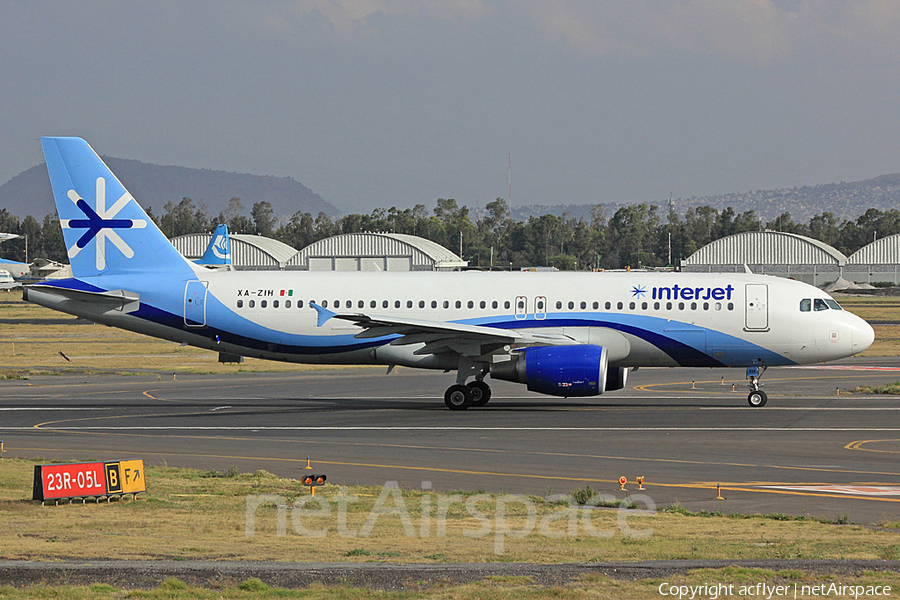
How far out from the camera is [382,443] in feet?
84.7

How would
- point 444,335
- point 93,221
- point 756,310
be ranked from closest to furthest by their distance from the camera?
point 444,335, point 756,310, point 93,221

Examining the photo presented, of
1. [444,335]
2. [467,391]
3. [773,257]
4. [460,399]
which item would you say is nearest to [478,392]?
[467,391]

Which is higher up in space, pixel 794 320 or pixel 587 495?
pixel 794 320

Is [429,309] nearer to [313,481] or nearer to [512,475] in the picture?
[512,475]

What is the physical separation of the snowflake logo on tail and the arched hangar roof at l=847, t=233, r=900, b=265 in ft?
502

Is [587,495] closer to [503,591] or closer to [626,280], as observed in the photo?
[503,591]

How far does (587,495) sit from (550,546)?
428 centimetres

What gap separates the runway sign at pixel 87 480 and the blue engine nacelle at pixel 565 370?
592 inches

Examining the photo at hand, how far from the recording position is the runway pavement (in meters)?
20.2

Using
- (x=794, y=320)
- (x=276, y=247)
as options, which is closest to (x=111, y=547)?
(x=794, y=320)

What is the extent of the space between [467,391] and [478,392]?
1.56 ft

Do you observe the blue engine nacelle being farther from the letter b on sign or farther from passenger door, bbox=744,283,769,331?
the letter b on sign

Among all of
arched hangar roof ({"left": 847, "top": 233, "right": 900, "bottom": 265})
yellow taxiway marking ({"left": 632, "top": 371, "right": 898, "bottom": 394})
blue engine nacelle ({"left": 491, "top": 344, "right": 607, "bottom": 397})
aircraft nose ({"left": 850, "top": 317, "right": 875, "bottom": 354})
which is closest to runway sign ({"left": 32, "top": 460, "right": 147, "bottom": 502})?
blue engine nacelle ({"left": 491, "top": 344, "right": 607, "bottom": 397})

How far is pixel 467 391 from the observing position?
108 feet
